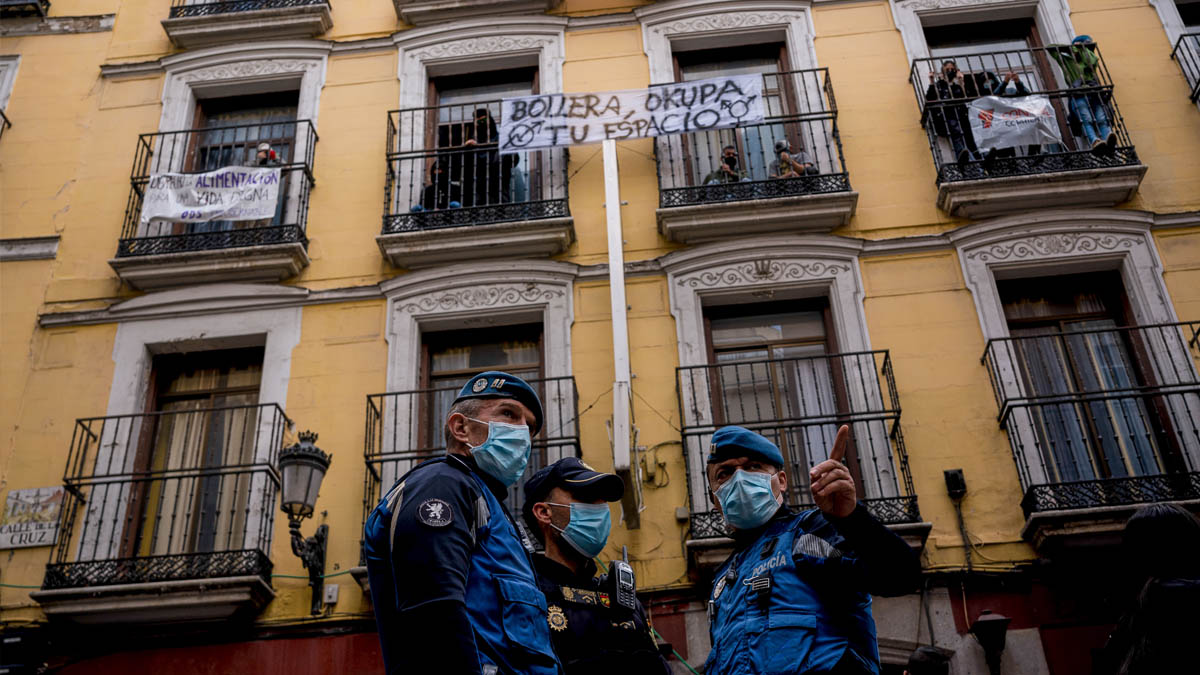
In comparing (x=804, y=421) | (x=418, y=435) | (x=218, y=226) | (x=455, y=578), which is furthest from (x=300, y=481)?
(x=455, y=578)

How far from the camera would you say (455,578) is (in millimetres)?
2875

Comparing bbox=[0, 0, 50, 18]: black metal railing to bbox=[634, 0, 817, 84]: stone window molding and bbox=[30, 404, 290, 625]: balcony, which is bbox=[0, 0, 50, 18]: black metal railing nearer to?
bbox=[30, 404, 290, 625]: balcony

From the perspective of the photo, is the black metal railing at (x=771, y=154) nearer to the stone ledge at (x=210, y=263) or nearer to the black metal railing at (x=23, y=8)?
the stone ledge at (x=210, y=263)

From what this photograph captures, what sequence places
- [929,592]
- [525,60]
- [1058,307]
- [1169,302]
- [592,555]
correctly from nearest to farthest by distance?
[592,555], [929,592], [1169,302], [1058,307], [525,60]

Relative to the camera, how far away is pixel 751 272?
9203 mm

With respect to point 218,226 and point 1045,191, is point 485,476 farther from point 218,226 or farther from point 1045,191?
point 218,226

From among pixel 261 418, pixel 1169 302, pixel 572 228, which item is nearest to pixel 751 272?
pixel 572 228

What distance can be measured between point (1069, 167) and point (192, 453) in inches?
341

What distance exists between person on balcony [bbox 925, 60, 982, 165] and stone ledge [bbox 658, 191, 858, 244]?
1272 millimetres

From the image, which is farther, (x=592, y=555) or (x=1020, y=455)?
(x=1020, y=455)

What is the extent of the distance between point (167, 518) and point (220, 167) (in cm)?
401

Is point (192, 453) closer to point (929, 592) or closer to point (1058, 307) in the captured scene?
point (929, 592)

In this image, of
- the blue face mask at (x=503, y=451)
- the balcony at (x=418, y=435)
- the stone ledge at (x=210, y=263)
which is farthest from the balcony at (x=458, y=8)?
the blue face mask at (x=503, y=451)

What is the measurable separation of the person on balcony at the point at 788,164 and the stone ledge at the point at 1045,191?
1272 mm
